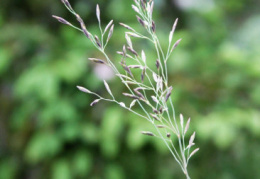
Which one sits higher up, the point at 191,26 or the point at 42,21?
the point at 191,26

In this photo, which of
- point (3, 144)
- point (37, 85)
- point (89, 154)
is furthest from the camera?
point (3, 144)

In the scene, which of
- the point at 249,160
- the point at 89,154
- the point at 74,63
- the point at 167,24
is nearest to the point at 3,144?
the point at 89,154

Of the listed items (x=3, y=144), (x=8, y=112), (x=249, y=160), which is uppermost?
(x=249, y=160)

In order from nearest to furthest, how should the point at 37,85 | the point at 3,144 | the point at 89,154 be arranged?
the point at 37,85 < the point at 89,154 < the point at 3,144

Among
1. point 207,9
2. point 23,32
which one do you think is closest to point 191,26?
point 207,9

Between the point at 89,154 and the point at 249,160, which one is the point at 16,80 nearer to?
the point at 89,154

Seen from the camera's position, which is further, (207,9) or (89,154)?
(207,9)
